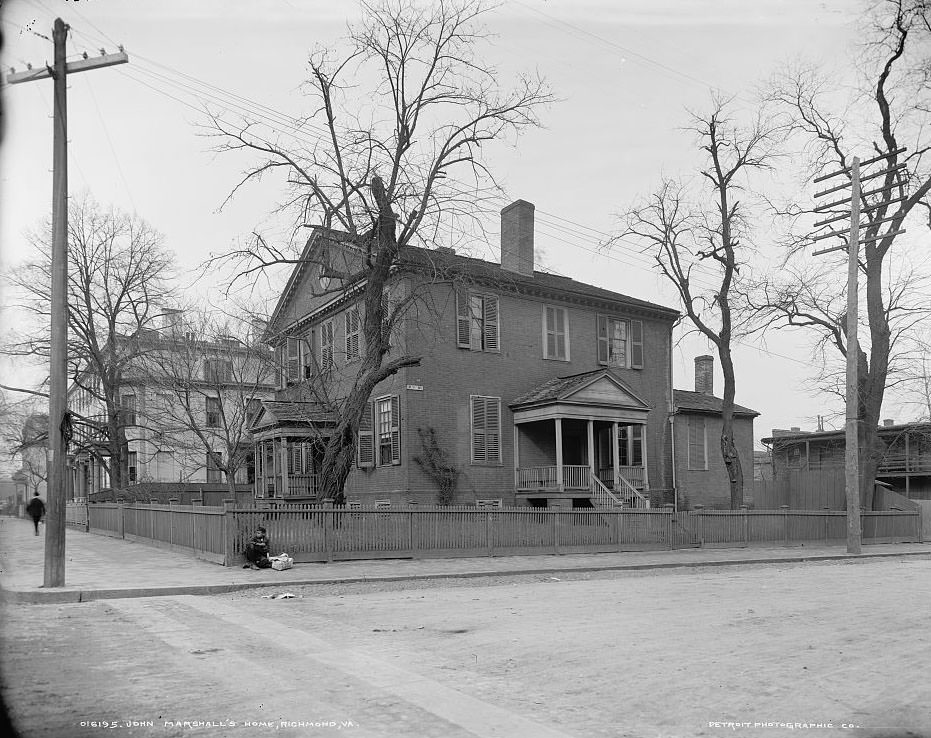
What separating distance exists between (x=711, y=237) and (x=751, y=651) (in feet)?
90.6

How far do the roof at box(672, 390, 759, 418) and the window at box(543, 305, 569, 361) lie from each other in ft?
19.6

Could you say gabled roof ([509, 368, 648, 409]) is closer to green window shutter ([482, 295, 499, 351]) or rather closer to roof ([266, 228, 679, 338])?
green window shutter ([482, 295, 499, 351])

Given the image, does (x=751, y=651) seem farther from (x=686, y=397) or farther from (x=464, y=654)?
(x=686, y=397)

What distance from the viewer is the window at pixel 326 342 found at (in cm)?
3362

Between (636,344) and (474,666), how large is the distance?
2807 centimetres

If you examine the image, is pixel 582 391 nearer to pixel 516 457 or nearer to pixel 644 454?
pixel 516 457

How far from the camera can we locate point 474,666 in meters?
8.31

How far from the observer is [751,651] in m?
9.14

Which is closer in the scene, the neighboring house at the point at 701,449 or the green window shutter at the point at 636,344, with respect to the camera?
the green window shutter at the point at 636,344

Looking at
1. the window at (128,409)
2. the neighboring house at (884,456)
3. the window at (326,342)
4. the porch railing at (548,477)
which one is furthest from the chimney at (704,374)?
the window at (128,409)

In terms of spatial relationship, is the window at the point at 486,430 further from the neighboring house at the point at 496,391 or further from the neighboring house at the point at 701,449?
the neighboring house at the point at 701,449

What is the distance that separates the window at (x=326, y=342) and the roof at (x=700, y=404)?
1372 cm

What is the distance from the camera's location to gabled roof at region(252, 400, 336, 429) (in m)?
30.4

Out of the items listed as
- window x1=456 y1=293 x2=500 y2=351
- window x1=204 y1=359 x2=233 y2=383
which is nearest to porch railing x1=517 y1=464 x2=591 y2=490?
window x1=456 y1=293 x2=500 y2=351
